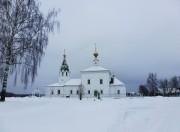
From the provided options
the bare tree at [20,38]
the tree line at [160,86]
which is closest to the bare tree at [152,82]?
the tree line at [160,86]

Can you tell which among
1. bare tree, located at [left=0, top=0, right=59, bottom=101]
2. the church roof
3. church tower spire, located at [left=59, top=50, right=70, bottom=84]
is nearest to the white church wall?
the church roof

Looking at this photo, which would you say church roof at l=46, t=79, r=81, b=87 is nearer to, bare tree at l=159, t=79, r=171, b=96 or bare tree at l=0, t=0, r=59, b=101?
bare tree at l=159, t=79, r=171, b=96

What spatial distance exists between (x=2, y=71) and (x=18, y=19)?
3.95m

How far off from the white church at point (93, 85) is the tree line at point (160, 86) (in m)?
14.9

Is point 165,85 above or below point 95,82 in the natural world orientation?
above

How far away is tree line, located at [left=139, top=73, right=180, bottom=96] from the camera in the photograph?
88.1 metres

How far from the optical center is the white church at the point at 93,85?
7494 cm

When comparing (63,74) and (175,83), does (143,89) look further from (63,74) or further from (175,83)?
(63,74)

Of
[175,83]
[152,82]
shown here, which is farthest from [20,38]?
[175,83]

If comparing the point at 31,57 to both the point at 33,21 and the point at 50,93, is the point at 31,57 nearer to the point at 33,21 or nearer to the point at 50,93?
the point at 33,21

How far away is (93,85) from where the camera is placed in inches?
2990

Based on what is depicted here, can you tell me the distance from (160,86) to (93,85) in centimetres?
3149
